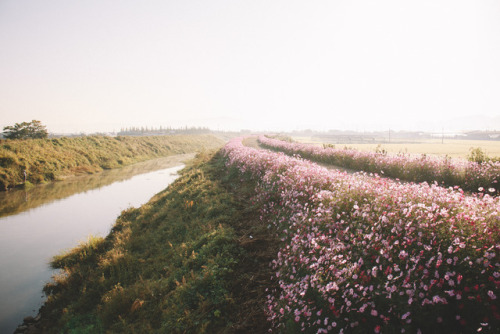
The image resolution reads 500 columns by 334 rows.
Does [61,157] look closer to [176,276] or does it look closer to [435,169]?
[176,276]

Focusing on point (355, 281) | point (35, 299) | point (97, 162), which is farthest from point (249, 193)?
point (97, 162)

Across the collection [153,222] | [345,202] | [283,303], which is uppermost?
[345,202]

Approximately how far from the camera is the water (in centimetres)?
907

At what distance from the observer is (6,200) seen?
20.3 metres

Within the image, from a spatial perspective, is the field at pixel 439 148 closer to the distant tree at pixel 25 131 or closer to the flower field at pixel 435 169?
the flower field at pixel 435 169

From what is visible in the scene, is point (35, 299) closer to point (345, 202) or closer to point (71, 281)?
Answer: point (71, 281)

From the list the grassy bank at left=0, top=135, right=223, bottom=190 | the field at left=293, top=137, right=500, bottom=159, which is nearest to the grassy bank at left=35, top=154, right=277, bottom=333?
the field at left=293, top=137, right=500, bottom=159

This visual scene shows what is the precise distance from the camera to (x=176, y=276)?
7.11 m

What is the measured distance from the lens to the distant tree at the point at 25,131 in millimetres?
48844

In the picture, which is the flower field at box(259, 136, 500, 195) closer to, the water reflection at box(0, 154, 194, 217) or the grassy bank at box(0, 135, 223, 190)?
the water reflection at box(0, 154, 194, 217)

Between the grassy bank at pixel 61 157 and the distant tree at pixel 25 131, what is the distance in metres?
16.2

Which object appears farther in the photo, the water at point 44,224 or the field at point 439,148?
the field at point 439,148

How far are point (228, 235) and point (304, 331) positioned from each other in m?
4.05

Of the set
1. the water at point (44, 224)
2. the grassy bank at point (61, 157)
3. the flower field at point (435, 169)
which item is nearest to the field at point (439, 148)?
the flower field at point (435, 169)
